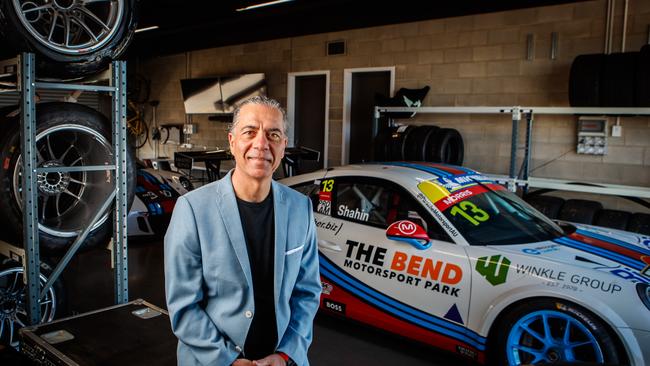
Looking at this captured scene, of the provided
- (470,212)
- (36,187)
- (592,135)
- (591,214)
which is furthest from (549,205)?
(36,187)

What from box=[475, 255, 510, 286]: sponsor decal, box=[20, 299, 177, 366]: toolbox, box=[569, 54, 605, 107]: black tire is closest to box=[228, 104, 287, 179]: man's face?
box=[20, 299, 177, 366]: toolbox

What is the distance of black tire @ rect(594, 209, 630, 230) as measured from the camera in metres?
5.41

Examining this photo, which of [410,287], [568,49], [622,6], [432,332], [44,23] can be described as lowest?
[432,332]

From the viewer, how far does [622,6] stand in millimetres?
6273

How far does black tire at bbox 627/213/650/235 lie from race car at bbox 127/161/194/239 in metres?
5.13

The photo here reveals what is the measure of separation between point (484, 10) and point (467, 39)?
1.46 ft

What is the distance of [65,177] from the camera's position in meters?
3.43

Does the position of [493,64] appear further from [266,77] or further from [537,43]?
[266,77]

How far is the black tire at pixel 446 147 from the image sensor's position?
692 cm

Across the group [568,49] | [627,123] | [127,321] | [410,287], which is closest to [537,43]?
[568,49]

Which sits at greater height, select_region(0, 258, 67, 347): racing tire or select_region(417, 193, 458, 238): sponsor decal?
select_region(417, 193, 458, 238): sponsor decal

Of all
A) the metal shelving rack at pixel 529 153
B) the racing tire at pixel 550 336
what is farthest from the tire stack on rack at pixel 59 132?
the metal shelving rack at pixel 529 153

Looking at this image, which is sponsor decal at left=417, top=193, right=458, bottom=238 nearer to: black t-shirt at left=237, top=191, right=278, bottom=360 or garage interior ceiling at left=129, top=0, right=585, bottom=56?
black t-shirt at left=237, top=191, right=278, bottom=360

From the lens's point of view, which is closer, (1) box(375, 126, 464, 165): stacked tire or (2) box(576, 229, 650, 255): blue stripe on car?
(2) box(576, 229, 650, 255): blue stripe on car
